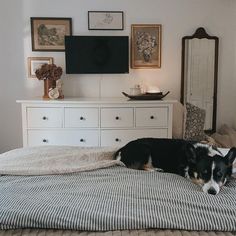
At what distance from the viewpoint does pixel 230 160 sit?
4.83 feet

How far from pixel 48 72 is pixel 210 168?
2458mm

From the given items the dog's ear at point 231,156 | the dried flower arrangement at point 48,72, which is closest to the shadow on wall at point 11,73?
the dried flower arrangement at point 48,72

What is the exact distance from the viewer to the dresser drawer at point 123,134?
326 cm

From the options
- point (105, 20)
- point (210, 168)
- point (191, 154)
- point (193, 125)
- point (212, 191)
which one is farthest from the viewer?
point (105, 20)

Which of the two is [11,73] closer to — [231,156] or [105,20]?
[105,20]

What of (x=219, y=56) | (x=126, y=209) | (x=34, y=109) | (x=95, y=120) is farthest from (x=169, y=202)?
(x=219, y=56)

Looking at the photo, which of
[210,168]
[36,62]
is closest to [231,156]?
[210,168]

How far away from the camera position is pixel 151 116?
325cm

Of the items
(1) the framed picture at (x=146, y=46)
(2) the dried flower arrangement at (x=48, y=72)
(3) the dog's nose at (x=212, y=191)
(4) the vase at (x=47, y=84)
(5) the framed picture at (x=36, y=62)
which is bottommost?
(3) the dog's nose at (x=212, y=191)

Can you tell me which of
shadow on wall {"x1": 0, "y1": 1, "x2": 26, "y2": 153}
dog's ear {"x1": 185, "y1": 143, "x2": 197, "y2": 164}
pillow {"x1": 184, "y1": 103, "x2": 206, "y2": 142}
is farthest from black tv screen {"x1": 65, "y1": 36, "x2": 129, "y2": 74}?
dog's ear {"x1": 185, "y1": 143, "x2": 197, "y2": 164}

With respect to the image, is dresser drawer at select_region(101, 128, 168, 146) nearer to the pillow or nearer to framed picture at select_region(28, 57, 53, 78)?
the pillow

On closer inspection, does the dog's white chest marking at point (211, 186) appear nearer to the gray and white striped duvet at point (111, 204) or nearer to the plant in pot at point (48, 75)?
the gray and white striped duvet at point (111, 204)

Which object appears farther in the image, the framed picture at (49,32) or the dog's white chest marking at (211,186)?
the framed picture at (49,32)

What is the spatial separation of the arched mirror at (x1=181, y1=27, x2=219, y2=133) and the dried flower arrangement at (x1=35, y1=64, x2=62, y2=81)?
1525 millimetres
